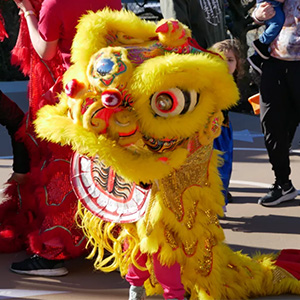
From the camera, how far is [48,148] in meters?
3.98

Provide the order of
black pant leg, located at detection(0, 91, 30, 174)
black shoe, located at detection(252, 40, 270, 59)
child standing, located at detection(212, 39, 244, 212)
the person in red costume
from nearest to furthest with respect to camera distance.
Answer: the person in red costume
black pant leg, located at detection(0, 91, 30, 174)
child standing, located at detection(212, 39, 244, 212)
black shoe, located at detection(252, 40, 270, 59)

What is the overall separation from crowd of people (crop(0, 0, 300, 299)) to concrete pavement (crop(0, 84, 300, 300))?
0.11 metres

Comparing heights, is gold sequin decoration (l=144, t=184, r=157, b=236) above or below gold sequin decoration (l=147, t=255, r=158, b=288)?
above

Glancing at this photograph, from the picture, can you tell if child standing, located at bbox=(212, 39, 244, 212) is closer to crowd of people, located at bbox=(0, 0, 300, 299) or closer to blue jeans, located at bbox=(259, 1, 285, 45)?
crowd of people, located at bbox=(0, 0, 300, 299)

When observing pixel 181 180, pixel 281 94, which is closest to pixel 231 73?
pixel 281 94

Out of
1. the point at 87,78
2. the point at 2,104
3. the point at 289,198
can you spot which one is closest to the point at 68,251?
the point at 2,104

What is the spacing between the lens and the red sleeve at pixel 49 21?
3.60m

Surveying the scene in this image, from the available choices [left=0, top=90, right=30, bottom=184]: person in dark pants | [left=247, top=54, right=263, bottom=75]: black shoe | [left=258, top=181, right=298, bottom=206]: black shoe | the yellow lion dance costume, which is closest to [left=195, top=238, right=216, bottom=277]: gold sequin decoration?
the yellow lion dance costume

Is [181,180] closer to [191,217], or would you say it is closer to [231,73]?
[191,217]

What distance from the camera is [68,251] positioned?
3.90 metres

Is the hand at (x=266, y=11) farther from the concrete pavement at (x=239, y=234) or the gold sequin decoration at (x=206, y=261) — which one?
the gold sequin decoration at (x=206, y=261)

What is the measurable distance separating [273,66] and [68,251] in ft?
7.82

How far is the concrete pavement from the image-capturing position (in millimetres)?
3666

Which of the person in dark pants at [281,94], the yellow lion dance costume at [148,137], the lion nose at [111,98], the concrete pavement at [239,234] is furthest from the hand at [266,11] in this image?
the lion nose at [111,98]
